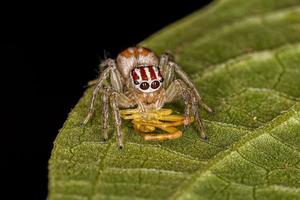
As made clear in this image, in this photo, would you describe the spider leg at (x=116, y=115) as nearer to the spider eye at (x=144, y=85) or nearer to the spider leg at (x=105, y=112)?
the spider leg at (x=105, y=112)

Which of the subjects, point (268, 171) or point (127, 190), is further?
point (268, 171)

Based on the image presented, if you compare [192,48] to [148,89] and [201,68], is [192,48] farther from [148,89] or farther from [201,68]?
[148,89]

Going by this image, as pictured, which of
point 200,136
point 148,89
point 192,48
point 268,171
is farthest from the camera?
point 192,48

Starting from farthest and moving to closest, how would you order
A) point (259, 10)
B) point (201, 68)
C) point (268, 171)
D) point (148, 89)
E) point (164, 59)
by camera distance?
point (259, 10), point (201, 68), point (164, 59), point (148, 89), point (268, 171)

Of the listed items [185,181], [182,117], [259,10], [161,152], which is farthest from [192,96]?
[259,10]

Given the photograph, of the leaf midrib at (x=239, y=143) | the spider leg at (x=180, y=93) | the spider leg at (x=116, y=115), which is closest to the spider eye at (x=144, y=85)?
the spider leg at (x=180, y=93)

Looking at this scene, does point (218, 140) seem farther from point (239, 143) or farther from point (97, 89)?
point (97, 89)

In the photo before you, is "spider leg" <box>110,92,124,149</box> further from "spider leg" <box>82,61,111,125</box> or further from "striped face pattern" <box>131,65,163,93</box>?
"striped face pattern" <box>131,65,163,93</box>
